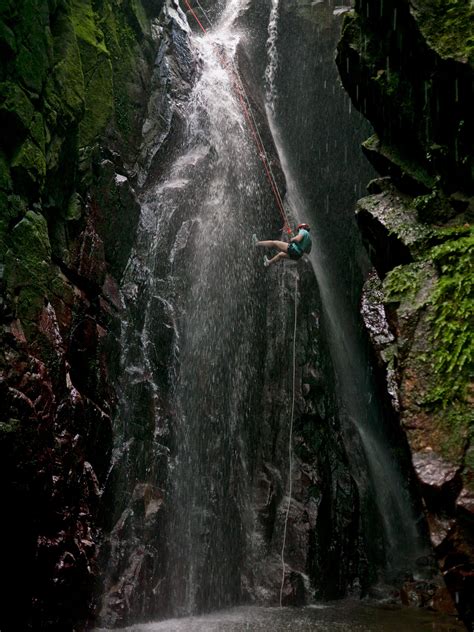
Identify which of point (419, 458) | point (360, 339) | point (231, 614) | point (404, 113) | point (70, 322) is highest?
point (360, 339)

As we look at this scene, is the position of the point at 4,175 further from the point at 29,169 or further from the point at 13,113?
the point at 13,113

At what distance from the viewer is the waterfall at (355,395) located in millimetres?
14336

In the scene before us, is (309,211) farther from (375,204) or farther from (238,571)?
(238,571)

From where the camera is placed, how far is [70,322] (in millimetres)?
8430

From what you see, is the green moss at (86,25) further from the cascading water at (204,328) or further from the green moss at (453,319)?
the green moss at (453,319)

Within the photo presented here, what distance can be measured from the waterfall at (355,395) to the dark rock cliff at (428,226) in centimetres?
795

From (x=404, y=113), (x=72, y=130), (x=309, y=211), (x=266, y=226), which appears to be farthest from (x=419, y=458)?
(x=309, y=211)

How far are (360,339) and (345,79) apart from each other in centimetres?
1035

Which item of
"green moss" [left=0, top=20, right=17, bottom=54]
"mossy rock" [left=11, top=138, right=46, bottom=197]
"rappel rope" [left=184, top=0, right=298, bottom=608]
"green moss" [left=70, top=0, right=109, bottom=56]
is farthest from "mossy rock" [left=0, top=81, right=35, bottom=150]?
"rappel rope" [left=184, top=0, right=298, bottom=608]

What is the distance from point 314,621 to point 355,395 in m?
8.88

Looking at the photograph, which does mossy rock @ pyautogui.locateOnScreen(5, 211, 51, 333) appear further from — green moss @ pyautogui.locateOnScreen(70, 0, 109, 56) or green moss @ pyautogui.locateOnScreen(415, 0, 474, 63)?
green moss @ pyautogui.locateOnScreen(415, 0, 474, 63)

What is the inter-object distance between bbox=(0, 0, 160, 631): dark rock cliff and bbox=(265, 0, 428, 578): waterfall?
818 cm

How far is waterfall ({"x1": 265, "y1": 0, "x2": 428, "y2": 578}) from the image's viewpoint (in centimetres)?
1434

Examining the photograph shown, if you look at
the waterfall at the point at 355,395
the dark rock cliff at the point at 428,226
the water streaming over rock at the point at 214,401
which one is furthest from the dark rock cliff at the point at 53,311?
the waterfall at the point at 355,395
